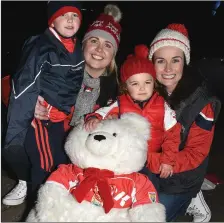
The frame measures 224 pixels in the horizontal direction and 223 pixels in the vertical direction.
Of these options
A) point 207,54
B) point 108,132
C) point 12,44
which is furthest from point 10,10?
point 108,132

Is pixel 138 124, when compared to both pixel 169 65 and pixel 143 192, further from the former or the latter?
pixel 169 65

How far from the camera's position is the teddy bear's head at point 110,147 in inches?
73.2

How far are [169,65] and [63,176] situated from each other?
1.13 meters

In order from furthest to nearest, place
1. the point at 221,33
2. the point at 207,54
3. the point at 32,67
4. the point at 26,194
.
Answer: the point at 221,33
the point at 207,54
the point at 26,194
the point at 32,67

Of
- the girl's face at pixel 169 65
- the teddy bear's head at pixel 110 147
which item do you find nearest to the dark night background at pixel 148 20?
the girl's face at pixel 169 65

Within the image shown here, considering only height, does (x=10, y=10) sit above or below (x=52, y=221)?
above

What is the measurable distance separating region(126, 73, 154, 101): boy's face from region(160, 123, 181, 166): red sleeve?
11.0 inches

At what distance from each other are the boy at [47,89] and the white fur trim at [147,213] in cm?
82

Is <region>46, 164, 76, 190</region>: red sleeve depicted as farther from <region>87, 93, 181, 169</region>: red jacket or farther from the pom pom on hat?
the pom pom on hat

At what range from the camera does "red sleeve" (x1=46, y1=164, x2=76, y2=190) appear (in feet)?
6.51

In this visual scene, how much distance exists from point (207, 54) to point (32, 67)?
13088mm

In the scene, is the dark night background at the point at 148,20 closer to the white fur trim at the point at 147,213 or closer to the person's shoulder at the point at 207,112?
the person's shoulder at the point at 207,112

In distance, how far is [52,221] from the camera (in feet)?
6.25

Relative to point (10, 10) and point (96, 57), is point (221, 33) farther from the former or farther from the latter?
point (96, 57)
